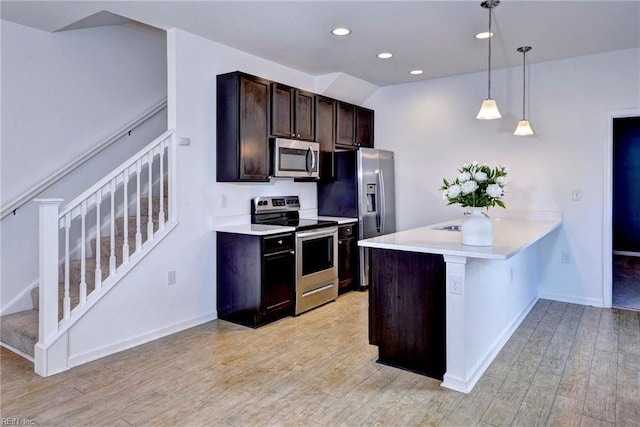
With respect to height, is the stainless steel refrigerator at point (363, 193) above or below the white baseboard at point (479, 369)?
above

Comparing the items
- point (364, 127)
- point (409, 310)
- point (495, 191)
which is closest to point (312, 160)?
point (364, 127)

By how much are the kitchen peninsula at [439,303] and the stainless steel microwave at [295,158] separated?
1.58 metres

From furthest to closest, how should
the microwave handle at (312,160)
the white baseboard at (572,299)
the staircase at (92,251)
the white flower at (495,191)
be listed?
the microwave handle at (312,160) → the white baseboard at (572,299) → the staircase at (92,251) → the white flower at (495,191)

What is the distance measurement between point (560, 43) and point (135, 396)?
449 cm

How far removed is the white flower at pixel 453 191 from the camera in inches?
107

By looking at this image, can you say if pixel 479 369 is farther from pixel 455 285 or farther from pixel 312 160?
pixel 312 160

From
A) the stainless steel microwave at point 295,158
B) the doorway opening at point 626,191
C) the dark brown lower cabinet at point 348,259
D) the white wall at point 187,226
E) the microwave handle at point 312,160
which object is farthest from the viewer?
the doorway opening at point 626,191

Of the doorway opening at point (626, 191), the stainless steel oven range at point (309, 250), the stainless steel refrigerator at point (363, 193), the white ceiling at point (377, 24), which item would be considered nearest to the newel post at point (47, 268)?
the white ceiling at point (377, 24)

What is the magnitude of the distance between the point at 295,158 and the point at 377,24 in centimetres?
158

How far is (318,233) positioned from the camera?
4.30 meters

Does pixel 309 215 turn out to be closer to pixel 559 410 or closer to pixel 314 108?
pixel 314 108

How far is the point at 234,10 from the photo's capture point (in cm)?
320

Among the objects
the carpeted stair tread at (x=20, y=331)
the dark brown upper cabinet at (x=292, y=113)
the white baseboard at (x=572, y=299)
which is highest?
the dark brown upper cabinet at (x=292, y=113)

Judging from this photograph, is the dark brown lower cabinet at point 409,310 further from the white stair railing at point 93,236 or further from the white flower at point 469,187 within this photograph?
the white stair railing at point 93,236
